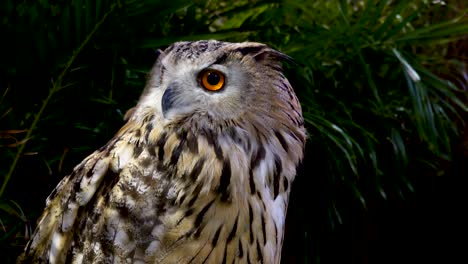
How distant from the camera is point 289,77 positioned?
2170mm

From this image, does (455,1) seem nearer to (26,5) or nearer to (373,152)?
(373,152)

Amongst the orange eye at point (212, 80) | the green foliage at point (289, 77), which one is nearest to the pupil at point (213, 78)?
the orange eye at point (212, 80)

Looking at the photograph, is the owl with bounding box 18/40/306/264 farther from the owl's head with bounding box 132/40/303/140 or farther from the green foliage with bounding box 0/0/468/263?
the green foliage with bounding box 0/0/468/263

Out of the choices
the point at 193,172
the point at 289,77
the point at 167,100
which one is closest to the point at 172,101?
the point at 167,100

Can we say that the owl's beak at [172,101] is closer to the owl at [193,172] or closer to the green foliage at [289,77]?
the owl at [193,172]

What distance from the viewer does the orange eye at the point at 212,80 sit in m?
1.17

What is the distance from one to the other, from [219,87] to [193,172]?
0.17 m

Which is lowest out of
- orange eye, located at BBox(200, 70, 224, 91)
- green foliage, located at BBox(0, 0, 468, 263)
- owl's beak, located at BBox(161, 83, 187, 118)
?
green foliage, located at BBox(0, 0, 468, 263)

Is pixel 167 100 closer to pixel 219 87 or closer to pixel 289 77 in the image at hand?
pixel 219 87

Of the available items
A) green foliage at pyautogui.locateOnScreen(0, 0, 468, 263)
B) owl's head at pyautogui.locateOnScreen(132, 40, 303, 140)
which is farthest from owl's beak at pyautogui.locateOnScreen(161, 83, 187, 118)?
green foliage at pyautogui.locateOnScreen(0, 0, 468, 263)

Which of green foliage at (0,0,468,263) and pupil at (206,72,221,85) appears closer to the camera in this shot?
pupil at (206,72,221,85)

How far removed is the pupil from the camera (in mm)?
1171

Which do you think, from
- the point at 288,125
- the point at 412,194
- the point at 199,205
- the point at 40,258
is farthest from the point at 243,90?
the point at 412,194

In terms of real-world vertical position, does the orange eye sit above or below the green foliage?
above
